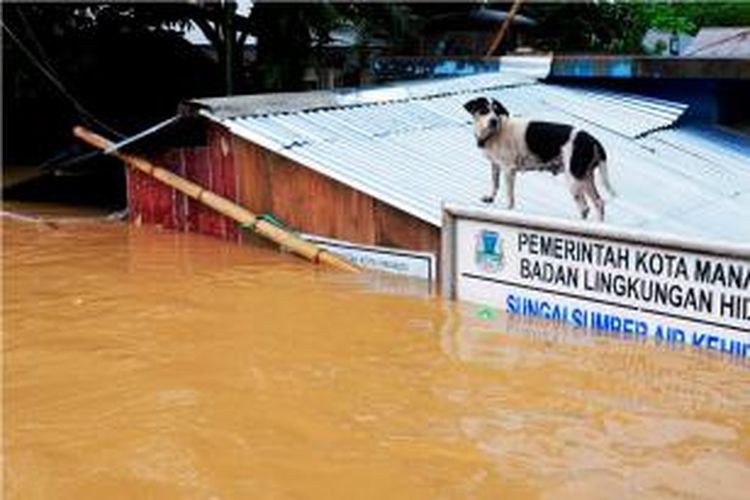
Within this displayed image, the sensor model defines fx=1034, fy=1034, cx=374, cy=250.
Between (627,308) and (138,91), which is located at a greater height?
(138,91)

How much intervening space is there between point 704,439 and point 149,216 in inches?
268

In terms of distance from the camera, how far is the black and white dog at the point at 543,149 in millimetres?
7645

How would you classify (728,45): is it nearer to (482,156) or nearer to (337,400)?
(482,156)

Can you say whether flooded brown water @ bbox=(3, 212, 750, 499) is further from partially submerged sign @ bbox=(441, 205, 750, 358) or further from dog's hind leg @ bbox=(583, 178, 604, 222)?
dog's hind leg @ bbox=(583, 178, 604, 222)

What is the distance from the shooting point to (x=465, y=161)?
31.2 feet

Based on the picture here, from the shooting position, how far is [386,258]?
8.39 m

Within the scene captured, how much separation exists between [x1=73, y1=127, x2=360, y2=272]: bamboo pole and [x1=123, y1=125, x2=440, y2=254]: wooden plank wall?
12 cm

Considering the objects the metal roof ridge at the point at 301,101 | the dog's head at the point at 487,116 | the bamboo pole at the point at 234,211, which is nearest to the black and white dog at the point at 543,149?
the dog's head at the point at 487,116

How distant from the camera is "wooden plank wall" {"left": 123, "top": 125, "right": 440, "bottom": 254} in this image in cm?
835

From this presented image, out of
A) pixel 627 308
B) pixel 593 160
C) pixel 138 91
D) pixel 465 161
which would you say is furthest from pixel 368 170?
pixel 138 91

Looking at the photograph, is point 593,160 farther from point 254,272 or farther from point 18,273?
point 18,273

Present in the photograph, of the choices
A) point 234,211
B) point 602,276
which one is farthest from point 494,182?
point 234,211

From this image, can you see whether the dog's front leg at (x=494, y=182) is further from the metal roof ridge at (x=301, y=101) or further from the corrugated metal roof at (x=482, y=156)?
the metal roof ridge at (x=301, y=101)

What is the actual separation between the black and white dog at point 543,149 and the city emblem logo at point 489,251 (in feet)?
1.65
